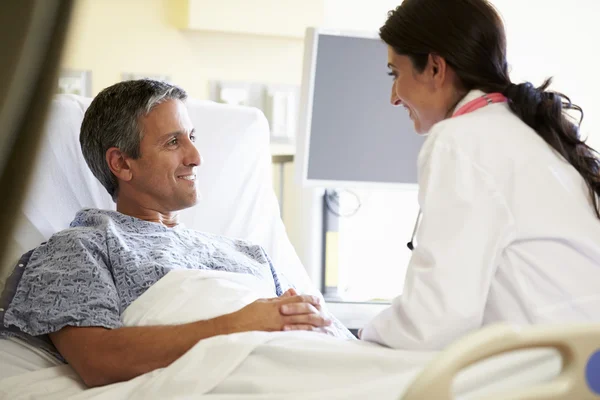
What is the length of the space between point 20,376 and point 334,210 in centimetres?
129

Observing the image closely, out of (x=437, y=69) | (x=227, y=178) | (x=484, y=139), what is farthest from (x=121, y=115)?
(x=484, y=139)

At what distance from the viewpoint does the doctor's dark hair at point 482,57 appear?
3.94 ft

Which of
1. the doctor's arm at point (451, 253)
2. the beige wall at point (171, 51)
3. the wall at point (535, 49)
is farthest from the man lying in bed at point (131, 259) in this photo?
the wall at point (535, 49)

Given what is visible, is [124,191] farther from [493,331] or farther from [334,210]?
[493,331]

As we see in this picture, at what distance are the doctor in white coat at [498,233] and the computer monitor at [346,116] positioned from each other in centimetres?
121

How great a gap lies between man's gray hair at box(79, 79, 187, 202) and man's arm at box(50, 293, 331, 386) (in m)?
0.52

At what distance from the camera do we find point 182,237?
1685 millimetres

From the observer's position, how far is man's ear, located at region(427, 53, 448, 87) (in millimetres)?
1263

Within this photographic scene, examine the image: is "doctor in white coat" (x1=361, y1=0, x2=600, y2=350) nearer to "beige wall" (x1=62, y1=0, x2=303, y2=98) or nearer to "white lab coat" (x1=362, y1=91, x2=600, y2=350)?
"white lab coat" (x1=362, y1=91, x2=600, y2=350)

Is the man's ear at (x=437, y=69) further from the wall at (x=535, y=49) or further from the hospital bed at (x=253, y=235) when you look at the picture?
the wall at (x=535, y=49)

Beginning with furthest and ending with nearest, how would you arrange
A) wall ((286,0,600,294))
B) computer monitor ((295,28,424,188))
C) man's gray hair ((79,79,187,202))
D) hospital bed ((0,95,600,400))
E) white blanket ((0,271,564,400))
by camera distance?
wall ((286,0,600,294)) → computer monitor ((295,28,424,188)) → man's gray hair ((79,79,187,202)) → white blanket ((0,271,564,400)) → hospital bed ((0,95,600,400))

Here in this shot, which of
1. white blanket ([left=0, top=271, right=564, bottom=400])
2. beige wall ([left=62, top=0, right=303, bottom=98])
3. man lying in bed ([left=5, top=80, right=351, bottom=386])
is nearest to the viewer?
white blanket ([left=0, top=271, right=564, bottom=400])

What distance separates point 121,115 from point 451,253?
3.06 feet

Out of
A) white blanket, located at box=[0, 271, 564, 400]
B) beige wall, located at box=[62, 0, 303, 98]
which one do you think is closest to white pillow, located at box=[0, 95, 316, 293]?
beige wall, located at box=[62, 0, 303, 98]
